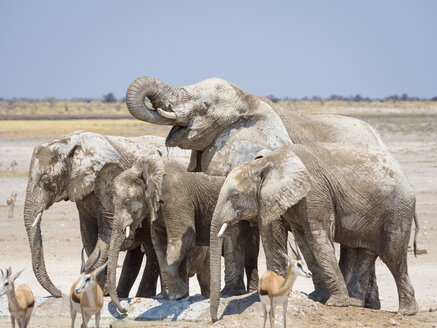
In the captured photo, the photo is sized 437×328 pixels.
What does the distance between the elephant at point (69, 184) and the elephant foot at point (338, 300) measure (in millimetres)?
2800

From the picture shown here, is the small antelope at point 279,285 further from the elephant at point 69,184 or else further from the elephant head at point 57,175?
the elephant head at point 57,175

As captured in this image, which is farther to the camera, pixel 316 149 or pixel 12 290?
pixel 316 149

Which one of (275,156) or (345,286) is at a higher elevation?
(275,156)

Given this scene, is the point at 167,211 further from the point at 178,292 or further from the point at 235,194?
the point at 235,194

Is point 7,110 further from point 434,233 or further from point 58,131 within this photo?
point 434,233

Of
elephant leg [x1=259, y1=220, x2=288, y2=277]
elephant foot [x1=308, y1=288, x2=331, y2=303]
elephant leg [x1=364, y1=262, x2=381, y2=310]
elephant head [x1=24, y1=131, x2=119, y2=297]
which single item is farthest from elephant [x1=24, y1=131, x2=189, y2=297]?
elephant leg [x1=364, y1=262, x2=381, y2=310]

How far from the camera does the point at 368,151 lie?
10.7m

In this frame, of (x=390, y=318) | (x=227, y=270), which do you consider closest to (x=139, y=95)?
(x=227, y=270)

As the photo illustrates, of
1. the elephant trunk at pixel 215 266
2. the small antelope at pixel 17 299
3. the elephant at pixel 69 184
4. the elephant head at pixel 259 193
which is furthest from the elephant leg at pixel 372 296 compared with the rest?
the small antelope at pixel 17 299

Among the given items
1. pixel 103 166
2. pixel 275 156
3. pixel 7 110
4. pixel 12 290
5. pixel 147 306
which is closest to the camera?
pixel 12 290

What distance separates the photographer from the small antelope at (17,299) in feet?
31.2

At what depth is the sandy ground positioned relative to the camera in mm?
10156

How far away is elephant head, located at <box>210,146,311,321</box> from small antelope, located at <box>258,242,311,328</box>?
0.58 meters

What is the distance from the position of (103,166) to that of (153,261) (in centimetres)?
137
